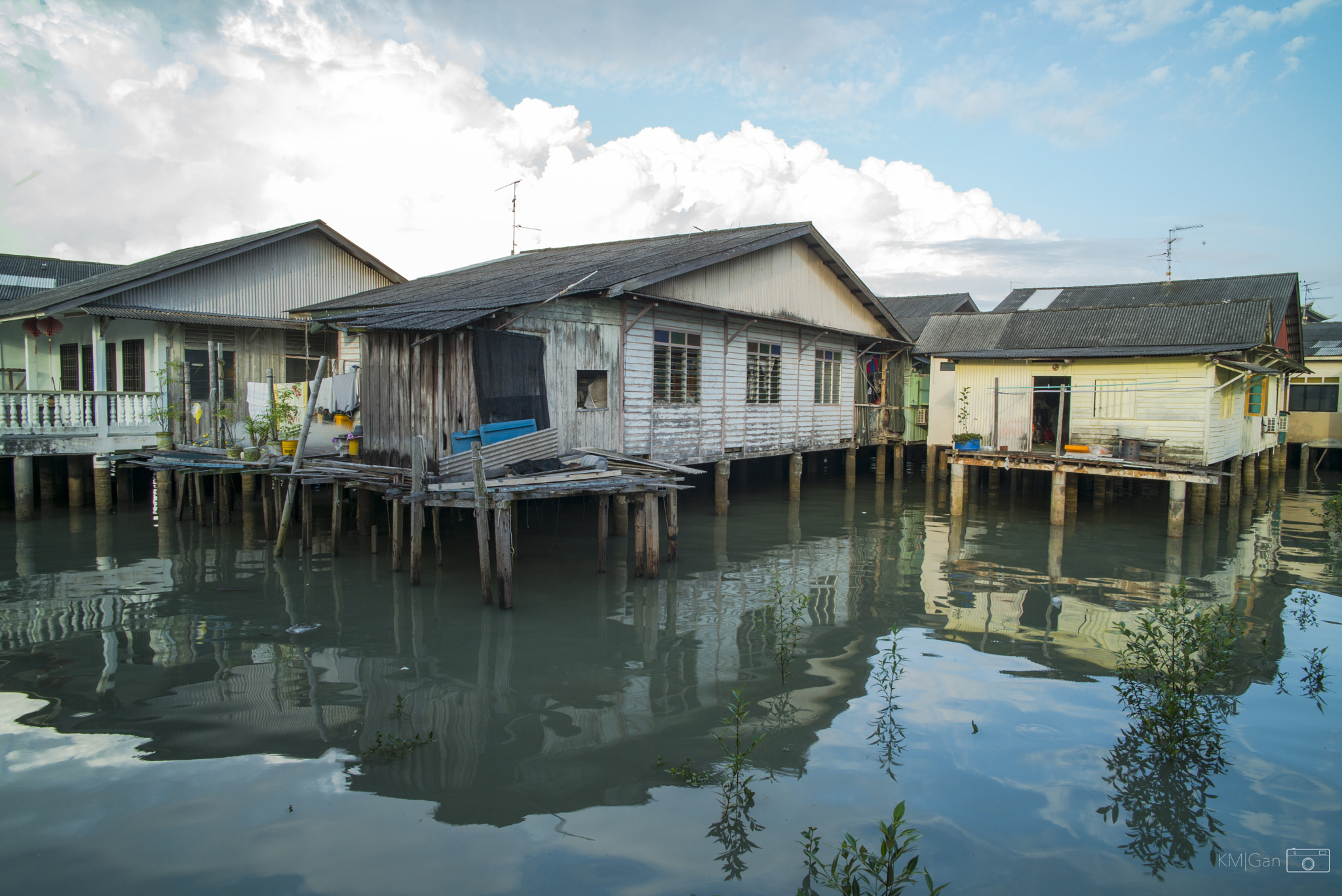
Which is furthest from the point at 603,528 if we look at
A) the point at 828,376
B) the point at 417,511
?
the point at 828,376

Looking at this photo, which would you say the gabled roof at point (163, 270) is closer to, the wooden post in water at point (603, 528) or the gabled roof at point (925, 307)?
the wooden post in water at point (603, 528)

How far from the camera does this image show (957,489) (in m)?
17.5

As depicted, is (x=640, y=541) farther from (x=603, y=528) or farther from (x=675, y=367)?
(x=675, y=367)

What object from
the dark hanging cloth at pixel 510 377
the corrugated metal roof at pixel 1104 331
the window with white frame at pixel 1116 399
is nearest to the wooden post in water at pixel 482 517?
the dark hanging cloth at pixel 510 377

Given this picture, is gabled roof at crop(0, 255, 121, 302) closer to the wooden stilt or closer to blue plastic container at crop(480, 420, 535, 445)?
blue plastic container at crop(480, 420, 535, 445)

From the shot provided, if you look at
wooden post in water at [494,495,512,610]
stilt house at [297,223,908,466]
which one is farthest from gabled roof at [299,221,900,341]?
wooden post in water at [494,495,512,610]

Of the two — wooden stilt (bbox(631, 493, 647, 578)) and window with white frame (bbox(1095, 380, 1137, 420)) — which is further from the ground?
window with white frame (bbox(1095, 380, 1137, 420))

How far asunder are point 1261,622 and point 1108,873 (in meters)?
6.52

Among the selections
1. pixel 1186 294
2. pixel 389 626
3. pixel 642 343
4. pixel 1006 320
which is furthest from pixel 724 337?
pixel 1186 294

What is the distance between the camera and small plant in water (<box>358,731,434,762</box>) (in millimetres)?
5883

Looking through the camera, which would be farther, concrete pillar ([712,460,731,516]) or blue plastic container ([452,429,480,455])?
concrete pillar ([712,460,731,516])

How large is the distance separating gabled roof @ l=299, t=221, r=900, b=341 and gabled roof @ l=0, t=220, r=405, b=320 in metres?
2.34

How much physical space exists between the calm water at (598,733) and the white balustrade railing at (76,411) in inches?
158

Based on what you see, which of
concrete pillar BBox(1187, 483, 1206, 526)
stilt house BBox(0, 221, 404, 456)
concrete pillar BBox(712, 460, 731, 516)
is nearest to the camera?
stilt house BBox(0, 221, 404, 456)
